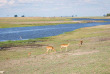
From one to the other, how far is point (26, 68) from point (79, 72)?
503 centimetres

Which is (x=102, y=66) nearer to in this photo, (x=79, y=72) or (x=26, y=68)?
(x=79, y=72)

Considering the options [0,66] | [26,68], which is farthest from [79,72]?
[0,66]

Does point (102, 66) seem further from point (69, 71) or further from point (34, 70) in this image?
point (34, 70)

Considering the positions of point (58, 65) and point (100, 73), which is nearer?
point (100, 73)

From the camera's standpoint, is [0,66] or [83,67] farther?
[0,66]

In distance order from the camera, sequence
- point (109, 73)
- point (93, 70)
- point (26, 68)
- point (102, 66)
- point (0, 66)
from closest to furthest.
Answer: point (109, 73) < point (93, 70) < point (102, 66) < point (26, 68) < point (0, 66)

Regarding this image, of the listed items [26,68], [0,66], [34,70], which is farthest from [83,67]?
[0,66]

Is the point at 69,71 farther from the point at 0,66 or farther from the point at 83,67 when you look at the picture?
the point at 0,66

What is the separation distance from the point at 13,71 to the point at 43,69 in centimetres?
250

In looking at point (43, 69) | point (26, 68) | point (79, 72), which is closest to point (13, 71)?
point (26, 68)

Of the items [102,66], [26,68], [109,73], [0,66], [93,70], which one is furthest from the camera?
[0,66]

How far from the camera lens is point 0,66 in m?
17.6

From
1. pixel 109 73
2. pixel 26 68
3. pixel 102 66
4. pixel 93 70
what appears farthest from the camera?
pixel 26 68

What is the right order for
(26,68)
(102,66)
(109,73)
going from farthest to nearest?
1. (26,68)
2. (102,66)
3. (109,73)
